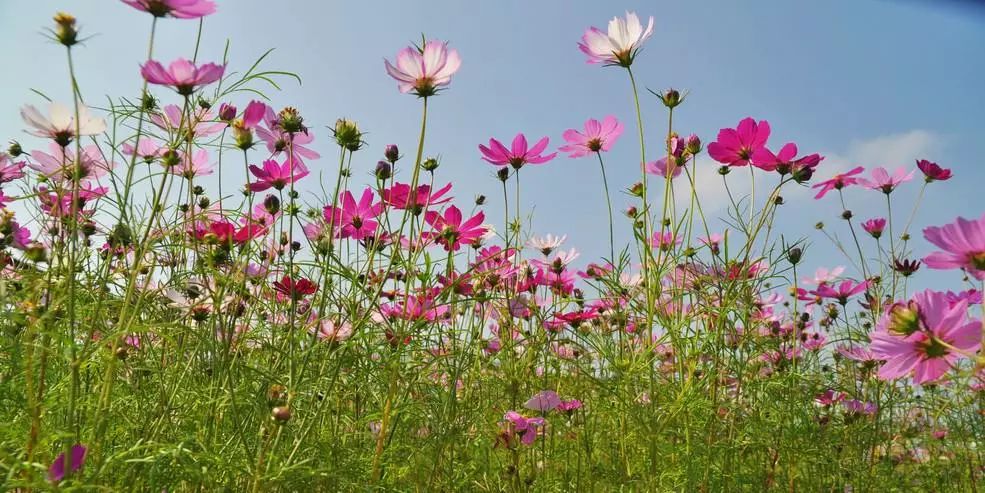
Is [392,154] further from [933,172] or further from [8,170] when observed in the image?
[933,172]

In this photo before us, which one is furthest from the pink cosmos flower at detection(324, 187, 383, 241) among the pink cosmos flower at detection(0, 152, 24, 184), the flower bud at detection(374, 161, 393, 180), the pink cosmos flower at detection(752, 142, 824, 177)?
the pink cosmos flower at detection(752, 142, 824, 177)

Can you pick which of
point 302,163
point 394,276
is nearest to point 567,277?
point 394,276

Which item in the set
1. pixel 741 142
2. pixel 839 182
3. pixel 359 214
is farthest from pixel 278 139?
pixel 839 182

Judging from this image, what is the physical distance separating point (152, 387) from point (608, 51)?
1171 millimetres

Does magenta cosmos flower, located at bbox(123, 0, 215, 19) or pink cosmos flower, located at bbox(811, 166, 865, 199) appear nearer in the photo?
magenta cosmos flower, located at bbox(123, 0, 215, 19)

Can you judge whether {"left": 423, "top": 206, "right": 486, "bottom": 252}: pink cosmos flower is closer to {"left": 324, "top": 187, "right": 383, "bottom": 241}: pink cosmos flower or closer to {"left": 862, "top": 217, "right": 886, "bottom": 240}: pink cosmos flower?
{"left": 324, "top": 187, "right": 383, "bottom": 241}: pink cosmos flower

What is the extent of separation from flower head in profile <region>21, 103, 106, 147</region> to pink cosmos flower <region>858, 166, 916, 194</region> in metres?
1.91

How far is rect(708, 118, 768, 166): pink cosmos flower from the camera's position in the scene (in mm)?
1171

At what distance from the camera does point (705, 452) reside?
122cm

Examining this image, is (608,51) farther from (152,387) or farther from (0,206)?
(0,206)

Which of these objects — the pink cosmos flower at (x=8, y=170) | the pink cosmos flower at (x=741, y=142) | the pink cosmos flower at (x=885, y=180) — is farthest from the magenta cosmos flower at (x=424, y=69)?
the pink cosmos flower at (x=885, y=180)

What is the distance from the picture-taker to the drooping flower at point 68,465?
2.10 feet

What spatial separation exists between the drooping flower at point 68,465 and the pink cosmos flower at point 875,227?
7.02 ft

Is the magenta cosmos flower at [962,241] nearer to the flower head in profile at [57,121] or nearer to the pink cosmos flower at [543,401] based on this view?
the pink cosmos flower at [543,401]
